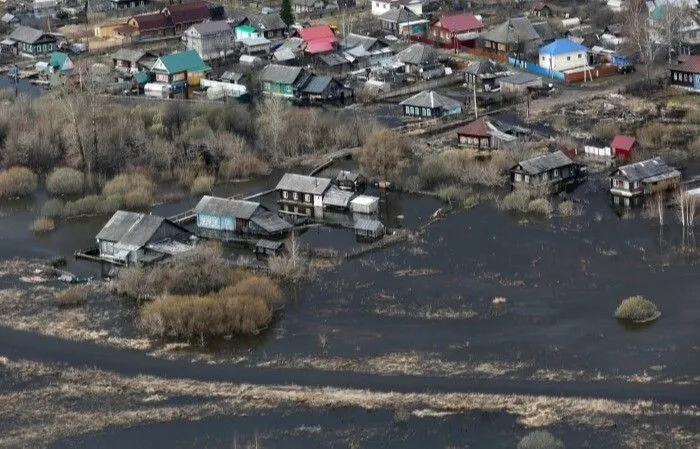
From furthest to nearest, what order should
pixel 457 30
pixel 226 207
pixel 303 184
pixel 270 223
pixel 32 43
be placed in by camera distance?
pixel 32 43, pixel 457 30, pixel 303 184, pixel 226 207, pixel 270 223

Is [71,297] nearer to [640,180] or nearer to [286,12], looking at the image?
[640,180]

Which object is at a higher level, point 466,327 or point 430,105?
point 430,105

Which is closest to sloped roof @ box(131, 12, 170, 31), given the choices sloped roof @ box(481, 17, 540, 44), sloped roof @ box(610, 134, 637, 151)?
sloped roof @ box(481, 17, 540, 44)

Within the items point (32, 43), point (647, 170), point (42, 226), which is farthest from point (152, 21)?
point (647, 170)

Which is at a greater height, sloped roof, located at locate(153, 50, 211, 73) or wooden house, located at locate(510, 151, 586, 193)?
sloped roof, located at locate(153, 50, 211, 73)

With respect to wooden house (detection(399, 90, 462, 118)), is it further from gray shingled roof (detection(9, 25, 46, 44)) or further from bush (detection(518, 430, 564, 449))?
bush (detection(518, 430, 564, 449))

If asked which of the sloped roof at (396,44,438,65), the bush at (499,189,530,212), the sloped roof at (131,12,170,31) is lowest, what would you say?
the bush at (499,189,530,212)
